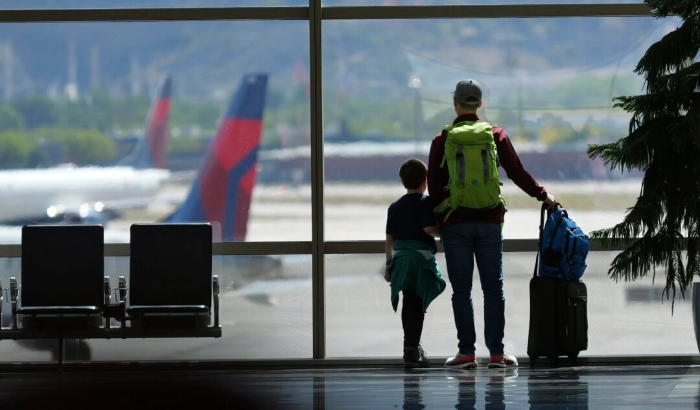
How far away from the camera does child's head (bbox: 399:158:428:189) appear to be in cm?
705

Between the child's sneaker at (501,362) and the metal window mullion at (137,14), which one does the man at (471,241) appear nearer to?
the child's sneaker at (501,362)

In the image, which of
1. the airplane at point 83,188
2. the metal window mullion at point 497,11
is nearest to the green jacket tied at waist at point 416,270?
the metal window mullion at point 497,11

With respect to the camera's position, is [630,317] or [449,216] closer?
[449,216]

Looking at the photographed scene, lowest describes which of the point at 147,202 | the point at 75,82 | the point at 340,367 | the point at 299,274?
the point at 340,367

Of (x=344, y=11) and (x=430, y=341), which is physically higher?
(x=344, y=11)

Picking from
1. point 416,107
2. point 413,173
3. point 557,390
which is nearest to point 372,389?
point 557,390

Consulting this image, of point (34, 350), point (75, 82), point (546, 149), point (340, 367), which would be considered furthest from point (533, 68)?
point (34, 350)

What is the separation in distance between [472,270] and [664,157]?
4.46 feet

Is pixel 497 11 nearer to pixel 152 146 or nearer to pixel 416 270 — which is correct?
pixel 416 270

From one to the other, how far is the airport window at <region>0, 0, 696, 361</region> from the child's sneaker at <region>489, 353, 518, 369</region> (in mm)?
1030

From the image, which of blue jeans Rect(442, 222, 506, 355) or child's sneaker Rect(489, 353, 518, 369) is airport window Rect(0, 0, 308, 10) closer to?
blue jeans Rect(442, 222, 506, 355)

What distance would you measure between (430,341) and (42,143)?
305 cm

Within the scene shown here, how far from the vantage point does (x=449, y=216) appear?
22.1ft

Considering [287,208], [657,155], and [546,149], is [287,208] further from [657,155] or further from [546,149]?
[657,155]
